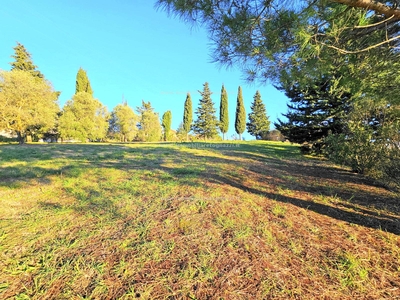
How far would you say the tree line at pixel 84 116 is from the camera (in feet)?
40.1

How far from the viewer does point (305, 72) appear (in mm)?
2498

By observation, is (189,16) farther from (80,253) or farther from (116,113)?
(116,113)

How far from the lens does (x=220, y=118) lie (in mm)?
28109

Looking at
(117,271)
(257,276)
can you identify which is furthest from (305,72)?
(117,271)

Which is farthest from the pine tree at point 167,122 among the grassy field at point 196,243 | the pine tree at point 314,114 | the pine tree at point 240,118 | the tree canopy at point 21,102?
the grassy field at point 196,243

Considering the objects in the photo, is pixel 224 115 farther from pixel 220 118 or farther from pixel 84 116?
pixel 84 116

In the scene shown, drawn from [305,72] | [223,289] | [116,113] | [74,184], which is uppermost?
[116,113]

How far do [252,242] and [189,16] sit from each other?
2455 mm

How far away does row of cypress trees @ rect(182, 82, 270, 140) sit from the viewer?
1073 inches

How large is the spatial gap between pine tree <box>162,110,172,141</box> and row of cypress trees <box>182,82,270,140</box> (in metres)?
2.28

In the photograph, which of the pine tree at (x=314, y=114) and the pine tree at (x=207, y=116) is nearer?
the pine tree at (x=314, y=114)

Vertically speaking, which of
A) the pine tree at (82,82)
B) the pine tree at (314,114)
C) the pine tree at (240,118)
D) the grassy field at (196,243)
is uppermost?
the pine tree at (82,82)

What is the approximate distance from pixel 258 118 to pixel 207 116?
8.47 metres

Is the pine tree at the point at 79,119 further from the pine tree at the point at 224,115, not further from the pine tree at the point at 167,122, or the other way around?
the pine tree at the point at 224,115
